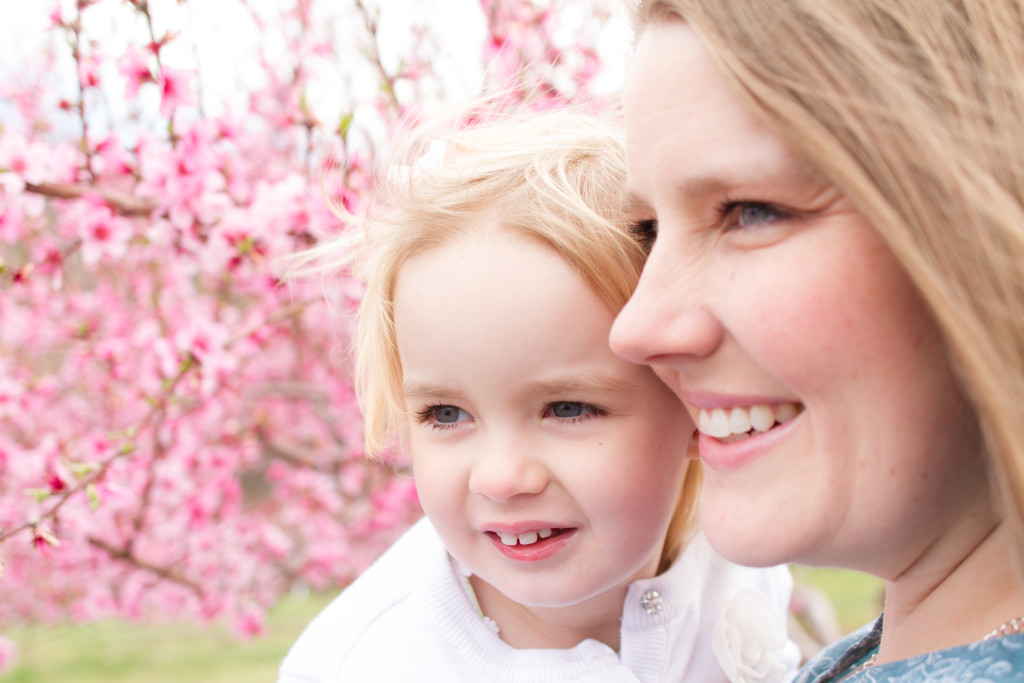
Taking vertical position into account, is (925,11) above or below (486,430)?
above

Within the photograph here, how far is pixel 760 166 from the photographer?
101cm

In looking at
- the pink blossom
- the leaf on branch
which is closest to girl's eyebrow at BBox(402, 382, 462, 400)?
the leaf on branch

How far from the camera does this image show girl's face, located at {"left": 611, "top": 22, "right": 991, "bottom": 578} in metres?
0.99

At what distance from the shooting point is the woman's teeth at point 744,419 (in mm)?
1103

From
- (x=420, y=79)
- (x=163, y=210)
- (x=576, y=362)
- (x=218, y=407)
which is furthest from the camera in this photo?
(x=420, y=79)

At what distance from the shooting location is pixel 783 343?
3.31ft

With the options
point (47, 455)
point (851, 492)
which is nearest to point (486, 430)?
point (851, 492)

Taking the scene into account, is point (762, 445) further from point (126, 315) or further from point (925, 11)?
point (126, 315)

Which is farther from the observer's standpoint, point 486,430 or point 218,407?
point 218,407

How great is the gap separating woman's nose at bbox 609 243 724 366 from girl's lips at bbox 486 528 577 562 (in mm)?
471

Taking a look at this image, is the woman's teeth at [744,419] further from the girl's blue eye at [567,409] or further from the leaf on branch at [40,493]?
the leaf on branch at [40,493]

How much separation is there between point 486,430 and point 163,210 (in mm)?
1739

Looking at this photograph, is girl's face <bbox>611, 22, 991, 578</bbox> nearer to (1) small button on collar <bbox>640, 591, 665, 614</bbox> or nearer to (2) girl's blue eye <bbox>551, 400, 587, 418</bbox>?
(2) girl's blue eye <bbox>551, 400, 587, 418</bbox>

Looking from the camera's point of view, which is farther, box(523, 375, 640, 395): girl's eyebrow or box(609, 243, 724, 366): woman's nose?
box(523, 375, 640, 395): girl's eyebrow
